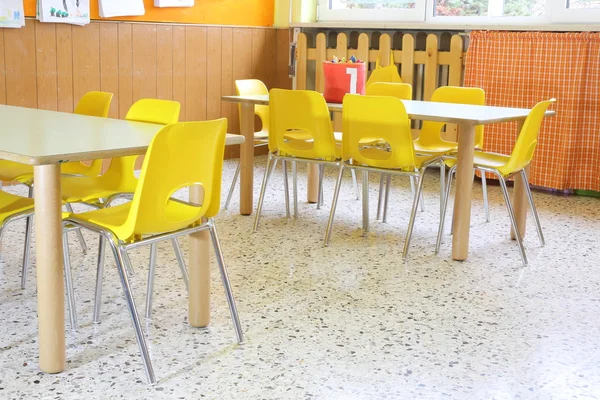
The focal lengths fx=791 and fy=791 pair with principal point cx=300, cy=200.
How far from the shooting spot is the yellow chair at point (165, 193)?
7.30 feet

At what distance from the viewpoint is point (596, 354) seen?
2.56 m

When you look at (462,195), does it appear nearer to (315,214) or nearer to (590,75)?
(315,214)

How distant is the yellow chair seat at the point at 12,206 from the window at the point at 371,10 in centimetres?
389

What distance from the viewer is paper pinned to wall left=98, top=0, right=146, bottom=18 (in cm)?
514

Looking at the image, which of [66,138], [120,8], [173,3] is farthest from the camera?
[173,3]

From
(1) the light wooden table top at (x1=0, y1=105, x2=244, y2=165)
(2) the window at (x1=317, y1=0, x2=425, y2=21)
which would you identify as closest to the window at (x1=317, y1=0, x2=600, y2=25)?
(2) the window at (x1=317, y1=0, x2=425, y2=21)

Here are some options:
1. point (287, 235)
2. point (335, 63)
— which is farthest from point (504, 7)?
point (287, 235)

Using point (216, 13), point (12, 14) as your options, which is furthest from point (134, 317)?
point (216, 13)

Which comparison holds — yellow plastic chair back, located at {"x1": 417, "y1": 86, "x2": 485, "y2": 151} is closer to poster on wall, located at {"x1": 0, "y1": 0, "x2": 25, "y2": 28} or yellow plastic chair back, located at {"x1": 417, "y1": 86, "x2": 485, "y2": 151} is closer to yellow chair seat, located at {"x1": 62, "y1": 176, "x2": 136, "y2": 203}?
yellow chair seat, located at {"x1": 62, "y1": 176, "x2": 136, "y2": 203}

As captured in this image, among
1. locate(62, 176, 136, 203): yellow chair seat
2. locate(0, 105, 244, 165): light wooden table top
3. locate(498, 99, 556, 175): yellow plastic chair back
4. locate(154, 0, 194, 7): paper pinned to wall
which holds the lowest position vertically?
locate(62, 176, 136, 203): yellow chair seat

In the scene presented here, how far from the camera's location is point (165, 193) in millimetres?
2291

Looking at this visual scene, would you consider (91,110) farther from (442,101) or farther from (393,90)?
(442,101)

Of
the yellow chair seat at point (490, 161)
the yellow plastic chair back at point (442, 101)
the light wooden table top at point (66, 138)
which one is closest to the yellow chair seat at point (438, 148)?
the yellow plastic chair back at point (442, 101)

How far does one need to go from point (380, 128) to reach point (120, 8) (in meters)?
2.44
